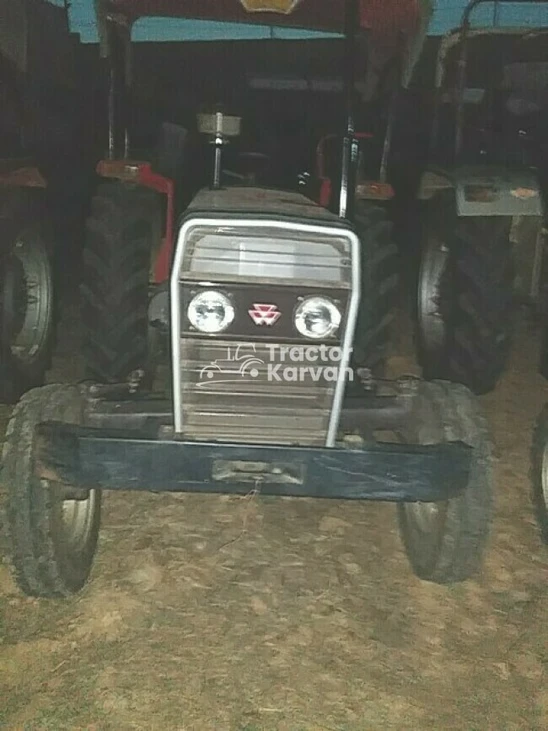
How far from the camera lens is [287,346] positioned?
97.5 inches

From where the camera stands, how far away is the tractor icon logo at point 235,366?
A: 8.15ft

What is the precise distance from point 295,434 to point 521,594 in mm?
989

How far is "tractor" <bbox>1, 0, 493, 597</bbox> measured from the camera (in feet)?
7.77

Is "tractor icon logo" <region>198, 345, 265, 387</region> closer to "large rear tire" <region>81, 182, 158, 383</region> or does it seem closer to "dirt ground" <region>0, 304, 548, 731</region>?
"dirt ground" <region>0, 304, 548, 731</region>

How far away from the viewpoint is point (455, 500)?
2617mm

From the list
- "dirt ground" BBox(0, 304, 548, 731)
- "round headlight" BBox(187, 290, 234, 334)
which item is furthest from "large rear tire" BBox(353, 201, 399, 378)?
"round headlight" BBox(187, 290, 234, 334)

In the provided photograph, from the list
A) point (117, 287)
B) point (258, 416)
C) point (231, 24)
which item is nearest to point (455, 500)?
point (258, 416)

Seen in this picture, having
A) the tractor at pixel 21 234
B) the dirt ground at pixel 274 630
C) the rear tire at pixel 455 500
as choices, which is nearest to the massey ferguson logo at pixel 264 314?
the rear tire at pixel 455 500

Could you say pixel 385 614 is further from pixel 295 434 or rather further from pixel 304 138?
pixel 304 138

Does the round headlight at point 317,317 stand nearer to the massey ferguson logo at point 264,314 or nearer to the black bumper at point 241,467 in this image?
the massey ferguson logo at point 264,314

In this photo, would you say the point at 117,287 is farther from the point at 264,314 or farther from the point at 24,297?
the point at 264,314

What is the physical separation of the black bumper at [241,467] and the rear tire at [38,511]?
11cm

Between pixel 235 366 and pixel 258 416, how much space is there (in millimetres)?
171

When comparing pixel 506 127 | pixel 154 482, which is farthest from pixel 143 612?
pixel 506 127
